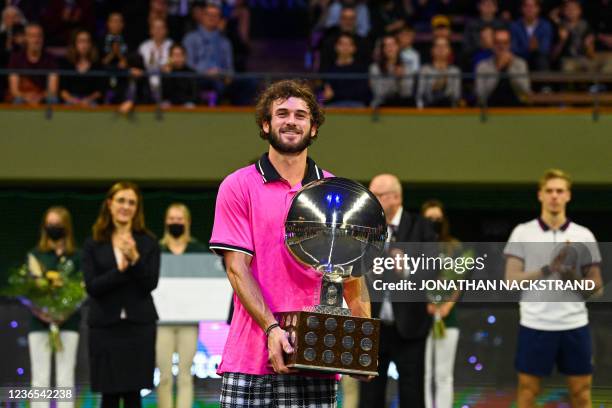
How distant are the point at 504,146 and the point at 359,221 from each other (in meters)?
8.55

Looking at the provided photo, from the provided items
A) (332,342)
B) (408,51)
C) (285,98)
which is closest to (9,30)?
(408,51)

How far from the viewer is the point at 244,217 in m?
3.73

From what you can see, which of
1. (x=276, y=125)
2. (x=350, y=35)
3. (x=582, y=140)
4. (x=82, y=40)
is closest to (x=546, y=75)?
(x=582, y=140)

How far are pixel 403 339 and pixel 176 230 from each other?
2.00 m

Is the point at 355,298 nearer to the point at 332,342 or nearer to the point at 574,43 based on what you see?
the point at 332,342

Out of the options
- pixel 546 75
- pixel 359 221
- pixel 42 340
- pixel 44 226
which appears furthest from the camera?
pixel 546 75

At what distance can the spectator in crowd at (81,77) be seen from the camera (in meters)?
11.7

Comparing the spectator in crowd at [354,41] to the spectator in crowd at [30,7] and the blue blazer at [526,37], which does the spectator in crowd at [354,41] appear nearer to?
the blue blazer at [526,37]

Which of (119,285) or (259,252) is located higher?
(119,285)

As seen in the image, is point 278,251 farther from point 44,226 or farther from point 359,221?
point 44,226

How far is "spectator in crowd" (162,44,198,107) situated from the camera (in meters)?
11.6

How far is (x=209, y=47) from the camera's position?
1218 cm

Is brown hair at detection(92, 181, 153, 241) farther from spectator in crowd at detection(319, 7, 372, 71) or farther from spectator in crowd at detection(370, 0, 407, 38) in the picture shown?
spectator in crowd at detection(370, 0, 407, 38)

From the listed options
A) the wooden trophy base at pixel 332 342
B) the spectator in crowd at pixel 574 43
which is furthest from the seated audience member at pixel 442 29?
the wooden trophy base at pixel 332 342
